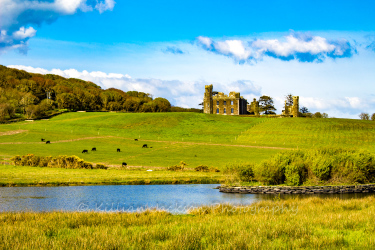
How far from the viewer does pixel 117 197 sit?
95.0ft

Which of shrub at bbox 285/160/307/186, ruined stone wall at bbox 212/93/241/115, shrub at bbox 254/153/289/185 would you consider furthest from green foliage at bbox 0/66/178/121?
shrub at bbox 285/160/307/186

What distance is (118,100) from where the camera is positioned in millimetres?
193125

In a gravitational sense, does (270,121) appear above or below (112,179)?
above

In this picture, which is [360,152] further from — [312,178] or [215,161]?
[215,161]

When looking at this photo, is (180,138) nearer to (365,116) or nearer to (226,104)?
(226,104)

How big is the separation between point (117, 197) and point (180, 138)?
5738 centimetres

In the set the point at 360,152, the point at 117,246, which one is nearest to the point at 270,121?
the point at 360,152

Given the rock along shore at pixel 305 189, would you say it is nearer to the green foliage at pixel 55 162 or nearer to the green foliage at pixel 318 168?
the green foliage at pixel 318 168

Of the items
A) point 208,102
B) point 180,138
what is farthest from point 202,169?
point 208,102

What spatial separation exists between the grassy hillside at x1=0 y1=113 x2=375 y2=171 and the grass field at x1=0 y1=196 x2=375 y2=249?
35452 mm

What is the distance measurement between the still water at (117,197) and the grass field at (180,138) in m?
6.62

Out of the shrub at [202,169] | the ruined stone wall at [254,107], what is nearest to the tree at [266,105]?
the ruined stone wall at [254,107]

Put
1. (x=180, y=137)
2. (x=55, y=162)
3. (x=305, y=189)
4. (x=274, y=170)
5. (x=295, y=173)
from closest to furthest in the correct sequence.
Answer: (x=305, y=189), (x=295, y=173), (x=274, y=170), (x=55, y=162), (x=180, y=137)

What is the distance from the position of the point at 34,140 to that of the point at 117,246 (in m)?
73.6
